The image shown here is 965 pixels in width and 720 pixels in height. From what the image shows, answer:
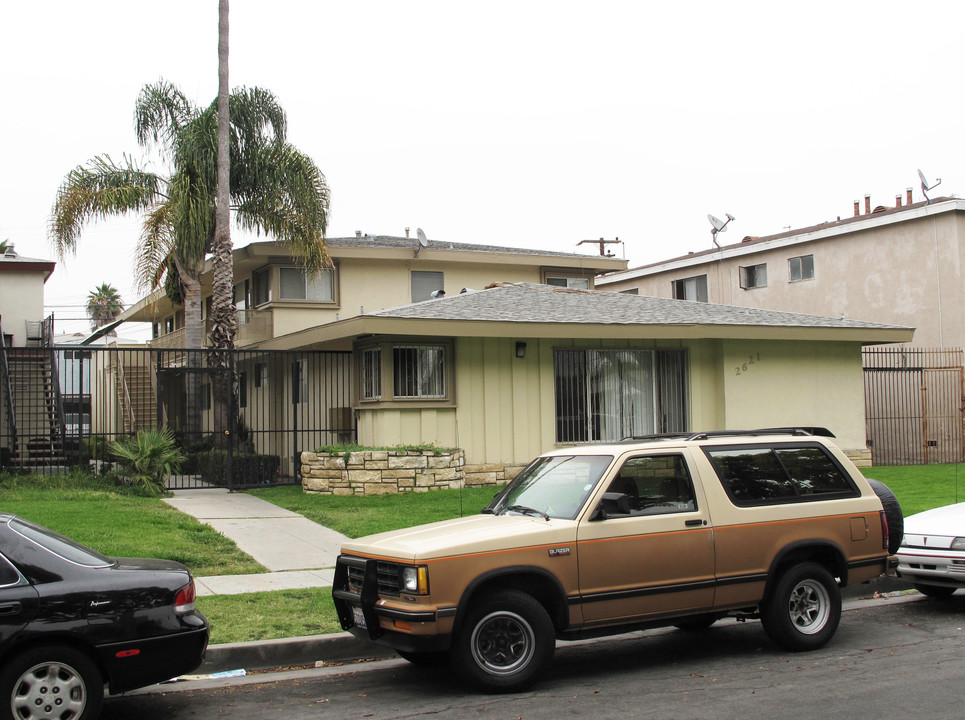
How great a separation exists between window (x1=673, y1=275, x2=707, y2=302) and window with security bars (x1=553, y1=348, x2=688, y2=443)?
14251 millimetres

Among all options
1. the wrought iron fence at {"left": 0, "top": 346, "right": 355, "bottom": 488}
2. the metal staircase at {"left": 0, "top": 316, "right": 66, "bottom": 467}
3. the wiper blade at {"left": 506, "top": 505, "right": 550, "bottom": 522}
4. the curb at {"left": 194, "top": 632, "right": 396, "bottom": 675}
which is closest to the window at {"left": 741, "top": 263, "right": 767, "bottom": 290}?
the wrought iron fence at {"left": 0, "top": 346, "right": 355, "bottom": 488}

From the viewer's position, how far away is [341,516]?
1404 cm

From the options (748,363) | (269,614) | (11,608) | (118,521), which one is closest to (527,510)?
(269,614)

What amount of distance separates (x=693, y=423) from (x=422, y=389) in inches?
229

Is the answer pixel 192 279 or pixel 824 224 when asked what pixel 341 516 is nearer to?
pixel 192 279

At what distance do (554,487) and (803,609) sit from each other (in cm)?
225

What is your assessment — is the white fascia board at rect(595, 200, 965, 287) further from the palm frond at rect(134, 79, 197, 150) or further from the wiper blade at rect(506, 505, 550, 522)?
the wiper blade at rect(506, 505, 550, 522)

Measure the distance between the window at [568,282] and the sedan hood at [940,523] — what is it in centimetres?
1817

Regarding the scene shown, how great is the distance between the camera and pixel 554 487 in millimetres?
7590

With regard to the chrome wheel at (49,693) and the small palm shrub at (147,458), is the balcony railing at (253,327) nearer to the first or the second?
the small palm shrub at (147,458)

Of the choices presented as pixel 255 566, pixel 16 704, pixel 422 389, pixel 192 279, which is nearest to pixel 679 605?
pixel 16 704

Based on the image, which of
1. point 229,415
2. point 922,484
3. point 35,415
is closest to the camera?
point 922,484

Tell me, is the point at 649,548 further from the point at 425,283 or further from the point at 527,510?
the point at 425,283

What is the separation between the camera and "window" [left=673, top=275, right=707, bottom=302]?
1321 inches
